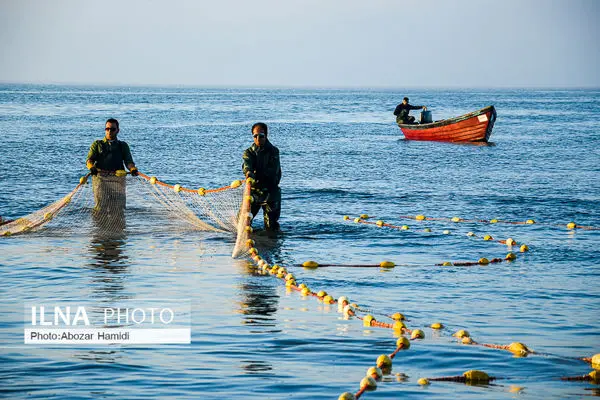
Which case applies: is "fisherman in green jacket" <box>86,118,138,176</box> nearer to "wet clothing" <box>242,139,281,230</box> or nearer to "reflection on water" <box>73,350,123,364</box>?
"wet clothing" <box>242,139,281,230</box>

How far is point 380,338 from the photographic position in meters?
7.84

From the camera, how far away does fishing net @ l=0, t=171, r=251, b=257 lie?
1271 centimetres

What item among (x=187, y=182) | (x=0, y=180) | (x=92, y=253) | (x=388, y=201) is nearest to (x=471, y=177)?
(x=388, y=201)

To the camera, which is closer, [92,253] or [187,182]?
[92,253]

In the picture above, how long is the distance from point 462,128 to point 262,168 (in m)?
24.4

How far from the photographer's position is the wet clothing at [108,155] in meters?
12.7

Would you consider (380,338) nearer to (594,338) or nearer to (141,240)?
(594,338)

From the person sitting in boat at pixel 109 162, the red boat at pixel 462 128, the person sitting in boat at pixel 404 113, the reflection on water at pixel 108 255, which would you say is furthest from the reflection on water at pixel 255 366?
the person sitting in boat at pixel 404 113

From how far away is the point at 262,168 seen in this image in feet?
41.1

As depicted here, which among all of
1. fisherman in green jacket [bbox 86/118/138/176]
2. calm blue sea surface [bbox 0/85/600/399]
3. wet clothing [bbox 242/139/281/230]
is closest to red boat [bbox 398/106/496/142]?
calm blue sea surface [bbox 0/85/600/399]

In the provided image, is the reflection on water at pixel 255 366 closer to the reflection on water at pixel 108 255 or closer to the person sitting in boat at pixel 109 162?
the reflection on water at pixel 108 255

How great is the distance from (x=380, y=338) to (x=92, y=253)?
5485mm

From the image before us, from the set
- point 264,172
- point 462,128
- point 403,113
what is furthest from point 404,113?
point 264,172

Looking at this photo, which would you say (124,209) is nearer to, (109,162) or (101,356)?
(109,162)
